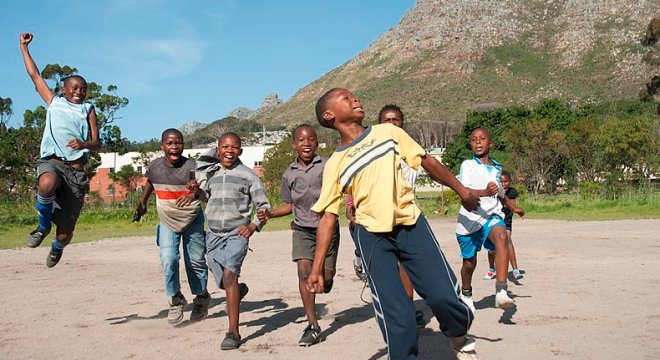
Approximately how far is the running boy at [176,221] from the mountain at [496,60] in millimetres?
83512

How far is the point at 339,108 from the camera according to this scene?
4453mm

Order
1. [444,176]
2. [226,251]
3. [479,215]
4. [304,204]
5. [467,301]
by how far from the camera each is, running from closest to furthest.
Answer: [444,176], [467,301], [226,251], [304,204], [479,215]

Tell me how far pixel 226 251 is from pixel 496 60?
107 metres

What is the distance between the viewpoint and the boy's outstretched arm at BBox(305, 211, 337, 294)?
4.10 meters

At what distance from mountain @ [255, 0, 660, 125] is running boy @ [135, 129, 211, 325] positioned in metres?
83.5

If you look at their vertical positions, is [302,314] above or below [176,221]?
below

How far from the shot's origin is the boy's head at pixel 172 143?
22.2ft

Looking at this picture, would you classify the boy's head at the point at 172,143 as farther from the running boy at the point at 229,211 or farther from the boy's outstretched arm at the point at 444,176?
the boy's outstretched arm at the point at 444,176

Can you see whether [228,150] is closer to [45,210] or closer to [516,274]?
[45,210]

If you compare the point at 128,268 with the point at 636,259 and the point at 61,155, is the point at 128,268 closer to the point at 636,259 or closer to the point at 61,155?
the point at 61,155

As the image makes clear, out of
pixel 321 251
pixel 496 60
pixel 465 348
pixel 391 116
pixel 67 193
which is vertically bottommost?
pixel 465 348

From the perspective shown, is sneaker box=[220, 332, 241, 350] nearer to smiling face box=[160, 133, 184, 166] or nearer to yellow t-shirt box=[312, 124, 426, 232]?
yellow t-shirt box=[312, 124, 426, 232]

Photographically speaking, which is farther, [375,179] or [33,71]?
[33,71]

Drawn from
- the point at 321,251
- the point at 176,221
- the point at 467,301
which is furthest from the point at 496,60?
the point at 321,251
